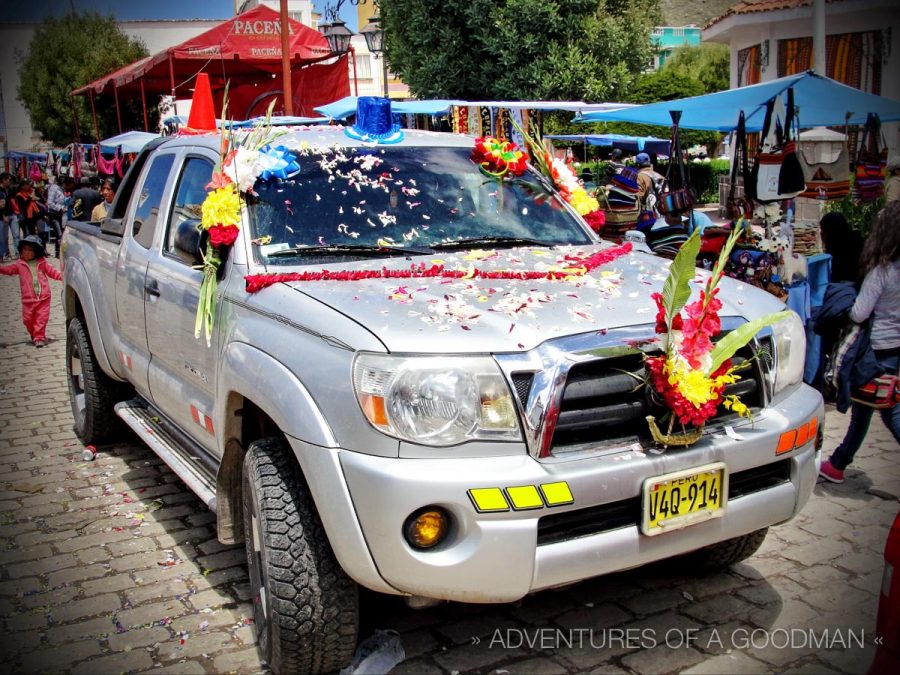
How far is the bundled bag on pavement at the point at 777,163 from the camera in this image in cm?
751

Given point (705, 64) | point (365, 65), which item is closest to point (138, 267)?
point (705, 64)

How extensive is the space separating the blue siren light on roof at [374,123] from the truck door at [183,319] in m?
0.76

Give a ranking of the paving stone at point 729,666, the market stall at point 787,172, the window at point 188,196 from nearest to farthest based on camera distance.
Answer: the paving stone at point 729,666 → the window at point 188,196 → the market stall at point 787,172

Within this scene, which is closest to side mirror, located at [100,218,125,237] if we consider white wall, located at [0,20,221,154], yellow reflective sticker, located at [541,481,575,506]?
yellow reflective sticker, located at [541,481,575,506]

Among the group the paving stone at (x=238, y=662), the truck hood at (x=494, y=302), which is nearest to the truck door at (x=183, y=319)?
the truck hood at (x=494, y=302)

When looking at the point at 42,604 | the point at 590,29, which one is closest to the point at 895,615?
the point at 42,604

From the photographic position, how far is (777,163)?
24.9 ft

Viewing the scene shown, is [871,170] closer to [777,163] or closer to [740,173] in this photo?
[740,173]

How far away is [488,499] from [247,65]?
15.7 metres

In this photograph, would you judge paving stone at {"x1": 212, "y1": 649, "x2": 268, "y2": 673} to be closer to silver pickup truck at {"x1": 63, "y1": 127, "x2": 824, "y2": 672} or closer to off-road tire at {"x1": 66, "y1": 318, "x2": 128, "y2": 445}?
silver pickup truck at {"x1": 63, "y1": 127, "x2": 824, "y2": 672}

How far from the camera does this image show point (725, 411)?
3004mm

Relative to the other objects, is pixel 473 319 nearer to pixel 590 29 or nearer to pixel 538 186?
pixel 538 186

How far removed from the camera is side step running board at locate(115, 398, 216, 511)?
380cm

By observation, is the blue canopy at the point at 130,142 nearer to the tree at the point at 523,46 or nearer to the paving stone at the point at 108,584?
the tree at the point at 523,46
